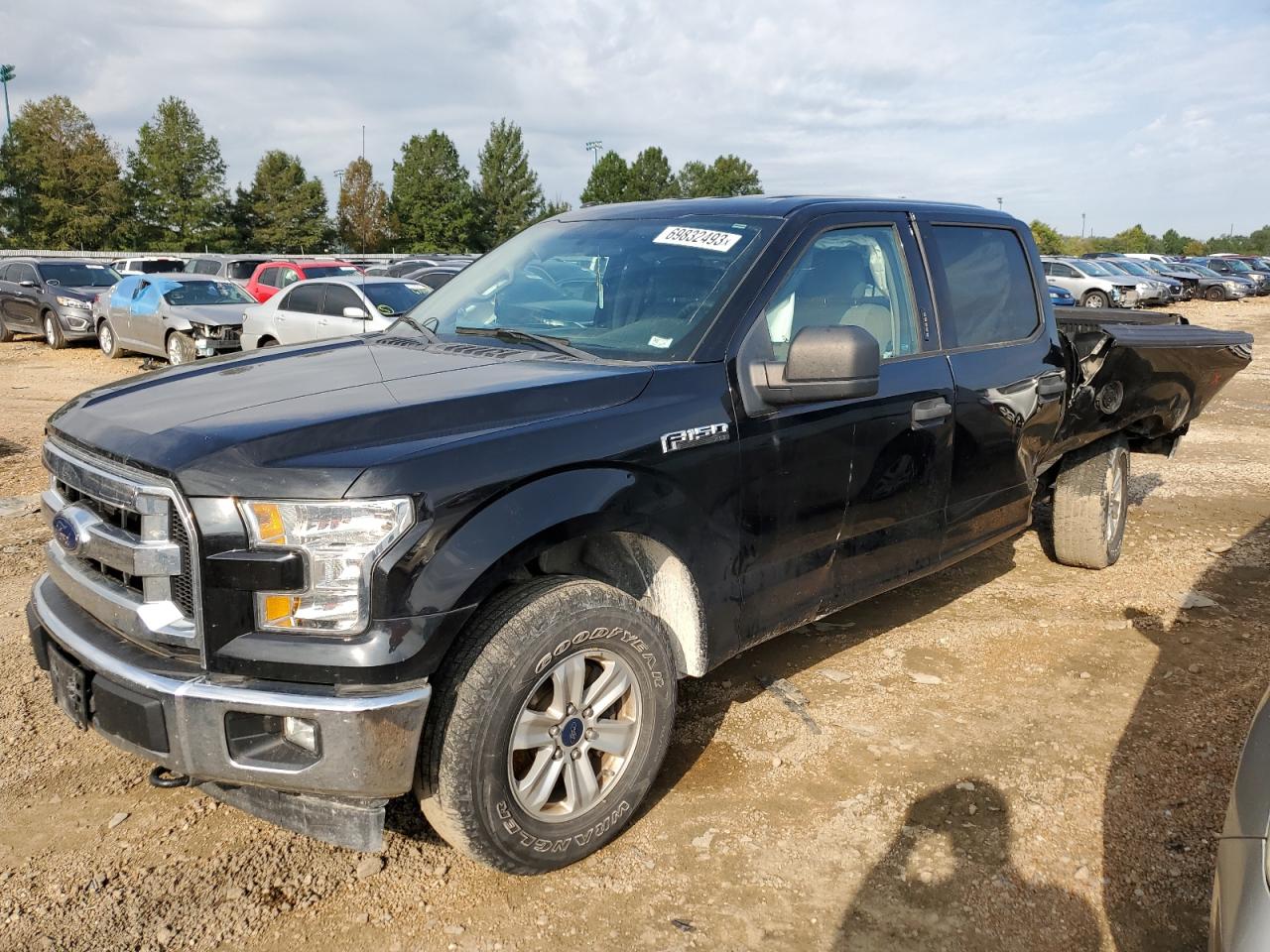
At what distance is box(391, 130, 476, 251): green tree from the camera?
77.6 meters

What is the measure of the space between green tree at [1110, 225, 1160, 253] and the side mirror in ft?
358

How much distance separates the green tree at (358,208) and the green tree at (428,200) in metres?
2.20

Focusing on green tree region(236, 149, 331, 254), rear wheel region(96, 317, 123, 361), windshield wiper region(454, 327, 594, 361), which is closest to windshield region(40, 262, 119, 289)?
rear wheel region(96, 317, 123, 361)

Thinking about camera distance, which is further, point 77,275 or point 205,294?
point 77,275

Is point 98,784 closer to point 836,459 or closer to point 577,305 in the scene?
point 577,305

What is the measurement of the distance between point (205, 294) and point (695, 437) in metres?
14.2

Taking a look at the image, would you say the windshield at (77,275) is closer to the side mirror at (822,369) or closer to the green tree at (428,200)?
the side mirror at (822,369)

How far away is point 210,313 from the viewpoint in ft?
46.9

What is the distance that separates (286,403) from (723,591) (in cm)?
139

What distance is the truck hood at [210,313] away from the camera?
14078mm

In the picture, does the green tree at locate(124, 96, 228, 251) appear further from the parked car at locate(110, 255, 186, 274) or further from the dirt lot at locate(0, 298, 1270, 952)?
the dirt lot at locate(0, 298, 1270, 952)

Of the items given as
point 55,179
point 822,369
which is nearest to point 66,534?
point 822,369

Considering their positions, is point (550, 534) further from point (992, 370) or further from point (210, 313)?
point (210, 313)

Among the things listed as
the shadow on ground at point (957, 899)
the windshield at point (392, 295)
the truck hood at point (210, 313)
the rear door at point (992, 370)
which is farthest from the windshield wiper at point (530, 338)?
the truck hood at point (210, 313)
